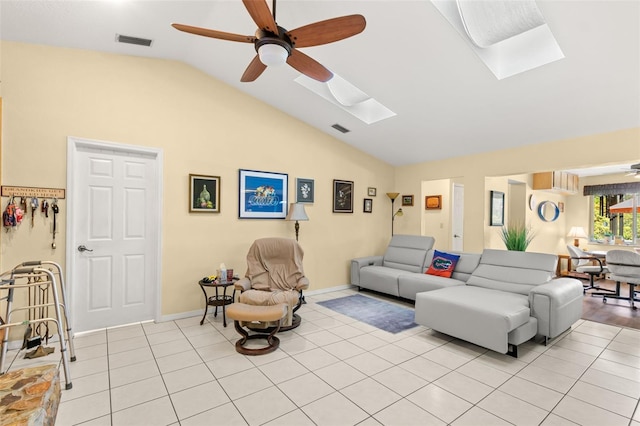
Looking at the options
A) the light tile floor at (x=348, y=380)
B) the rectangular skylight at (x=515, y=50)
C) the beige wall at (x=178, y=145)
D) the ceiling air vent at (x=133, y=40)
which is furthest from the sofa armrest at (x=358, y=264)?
the ceiling air vent at (x=133, y=40)

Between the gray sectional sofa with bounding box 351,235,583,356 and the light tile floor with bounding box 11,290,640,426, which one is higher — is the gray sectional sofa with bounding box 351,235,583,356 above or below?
above

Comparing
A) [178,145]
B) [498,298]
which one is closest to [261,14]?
[178,145]

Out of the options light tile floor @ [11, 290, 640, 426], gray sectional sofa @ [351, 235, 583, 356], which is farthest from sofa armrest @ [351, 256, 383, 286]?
light tile floor @ [11, 290, 640, 426]

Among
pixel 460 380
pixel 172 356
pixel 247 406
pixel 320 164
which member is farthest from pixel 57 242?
pixel 460 380

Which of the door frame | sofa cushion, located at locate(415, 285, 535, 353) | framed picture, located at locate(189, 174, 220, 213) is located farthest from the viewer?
framed picture, located at locate(189, 174, 220, 213)

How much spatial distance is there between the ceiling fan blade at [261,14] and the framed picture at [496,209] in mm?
5089

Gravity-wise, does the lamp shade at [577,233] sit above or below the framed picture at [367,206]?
below

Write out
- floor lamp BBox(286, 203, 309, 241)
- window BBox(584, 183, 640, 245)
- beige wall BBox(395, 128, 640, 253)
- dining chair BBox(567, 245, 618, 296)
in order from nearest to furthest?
beige wall BBox(395, 128, 640, 253)
floor lamp BBox(286, 203, 309, 241)
dining chair BBox(567, 245, 618, 296)
window BBox(584, 183, 640, 245)

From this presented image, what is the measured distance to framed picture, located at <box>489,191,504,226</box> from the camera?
218 inches

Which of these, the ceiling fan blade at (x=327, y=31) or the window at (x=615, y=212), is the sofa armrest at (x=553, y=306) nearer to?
the ceiling fan blade at (x=327, y=31)

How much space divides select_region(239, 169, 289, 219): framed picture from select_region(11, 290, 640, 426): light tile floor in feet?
5.65

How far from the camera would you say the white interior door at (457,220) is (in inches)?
246

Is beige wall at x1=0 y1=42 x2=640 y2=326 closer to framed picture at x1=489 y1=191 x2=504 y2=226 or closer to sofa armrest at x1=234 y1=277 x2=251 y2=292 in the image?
framed picture at x1=489 y1=191 x2=504 y2=226

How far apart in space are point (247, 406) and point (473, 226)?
14.2 ft
